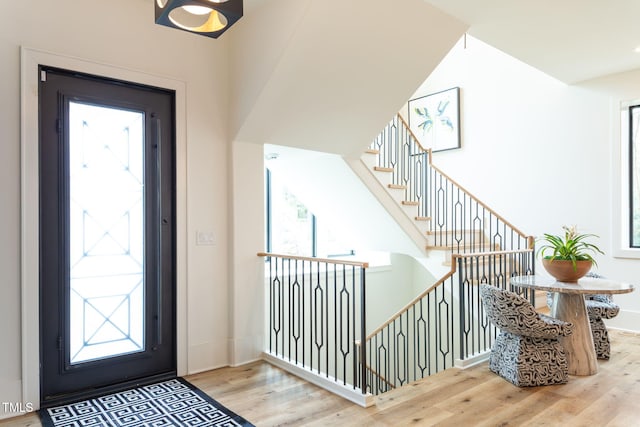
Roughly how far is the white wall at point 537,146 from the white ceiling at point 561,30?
528 mm

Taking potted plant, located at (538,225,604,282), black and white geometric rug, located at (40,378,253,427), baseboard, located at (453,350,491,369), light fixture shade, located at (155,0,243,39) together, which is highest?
light fixture shade, located at (155,0,243,39)

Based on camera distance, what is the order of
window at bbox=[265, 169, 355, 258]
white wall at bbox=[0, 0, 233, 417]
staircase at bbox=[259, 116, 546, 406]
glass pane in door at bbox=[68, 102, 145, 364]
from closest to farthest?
white wall at bbox=[0, 0, 233, 417] < glass pane in door at bbox=[68, 102, 145, 364] < staircase at bbox=[259, 116, 546, 406] < window at bbox=[265, 169, 355, 258]

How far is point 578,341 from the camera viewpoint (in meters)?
3.30

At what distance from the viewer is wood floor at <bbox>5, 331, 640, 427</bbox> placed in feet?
8.53

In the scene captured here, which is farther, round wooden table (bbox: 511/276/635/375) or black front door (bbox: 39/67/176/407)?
round wooden table (bbox: 511/276/635/375)

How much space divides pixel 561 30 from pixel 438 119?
2.83 metres

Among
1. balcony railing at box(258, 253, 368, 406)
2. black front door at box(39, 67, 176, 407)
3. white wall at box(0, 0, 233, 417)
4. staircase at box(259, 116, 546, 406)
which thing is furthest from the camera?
staircase at box(259, 116, 546, 406)

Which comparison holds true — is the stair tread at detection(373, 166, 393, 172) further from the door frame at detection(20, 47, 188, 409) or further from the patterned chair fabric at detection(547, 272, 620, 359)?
the door frame at detection(20, 47, 188, 409)

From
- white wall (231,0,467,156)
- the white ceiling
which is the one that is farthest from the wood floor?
the white ceiling

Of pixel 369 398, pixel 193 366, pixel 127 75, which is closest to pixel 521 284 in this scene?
pixel 369 398

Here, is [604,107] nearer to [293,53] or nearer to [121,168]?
[293,53]

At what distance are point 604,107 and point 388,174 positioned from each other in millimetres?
2502

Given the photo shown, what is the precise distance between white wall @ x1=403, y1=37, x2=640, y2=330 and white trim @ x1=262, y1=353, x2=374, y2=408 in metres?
3.57

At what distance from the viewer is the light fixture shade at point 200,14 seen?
1.77m
